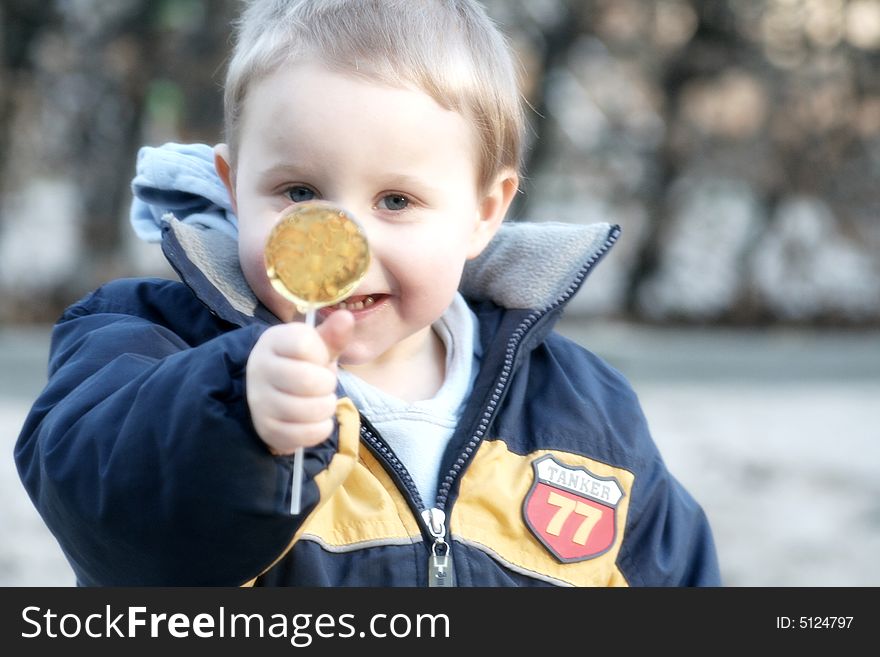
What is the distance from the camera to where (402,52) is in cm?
188

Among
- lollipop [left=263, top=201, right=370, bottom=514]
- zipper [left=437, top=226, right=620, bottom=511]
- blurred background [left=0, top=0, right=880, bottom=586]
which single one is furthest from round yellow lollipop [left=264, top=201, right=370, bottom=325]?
blurred background [left=0, top=0, right=880, bottom=586]

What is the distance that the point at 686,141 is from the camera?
285 inches

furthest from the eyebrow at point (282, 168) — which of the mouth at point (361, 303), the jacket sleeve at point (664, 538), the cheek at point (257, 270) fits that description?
the jacket sleeve at point (664, 538)

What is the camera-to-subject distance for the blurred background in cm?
668

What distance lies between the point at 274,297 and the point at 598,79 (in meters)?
5.59

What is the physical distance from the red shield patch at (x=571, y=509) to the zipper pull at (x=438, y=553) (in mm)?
161

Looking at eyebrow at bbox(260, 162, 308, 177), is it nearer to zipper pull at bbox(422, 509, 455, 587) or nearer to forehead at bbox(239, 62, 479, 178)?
forehead at bbox(239, 62, 479, 178)

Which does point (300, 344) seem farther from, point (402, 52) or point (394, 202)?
point (402, 52)

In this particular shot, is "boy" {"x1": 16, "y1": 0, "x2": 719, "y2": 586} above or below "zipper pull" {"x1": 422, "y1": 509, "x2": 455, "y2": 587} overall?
above

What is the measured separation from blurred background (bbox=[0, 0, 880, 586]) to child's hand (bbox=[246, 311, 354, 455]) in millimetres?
4766

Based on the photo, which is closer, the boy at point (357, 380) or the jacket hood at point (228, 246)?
the boy at point (357, 380)

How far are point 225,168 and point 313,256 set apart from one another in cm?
52

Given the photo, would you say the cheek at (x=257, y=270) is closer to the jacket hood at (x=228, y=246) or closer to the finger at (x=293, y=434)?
the jacket hood at (x=228, y=246)

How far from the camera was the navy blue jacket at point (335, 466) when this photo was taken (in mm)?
1502
